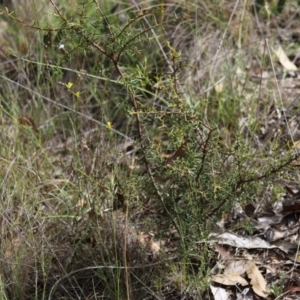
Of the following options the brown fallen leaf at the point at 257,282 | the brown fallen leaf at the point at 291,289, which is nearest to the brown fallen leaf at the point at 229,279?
the brown fallen leaf at the point at 257,282

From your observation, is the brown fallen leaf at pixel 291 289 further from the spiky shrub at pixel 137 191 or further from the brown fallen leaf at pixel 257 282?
the spiky shrub at pixel 137 191

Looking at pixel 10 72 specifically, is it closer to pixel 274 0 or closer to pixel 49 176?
pixel 49 176

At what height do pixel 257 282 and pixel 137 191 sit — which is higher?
pixel 137 191

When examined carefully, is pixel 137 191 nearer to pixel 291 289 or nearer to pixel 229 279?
pixel 229 279

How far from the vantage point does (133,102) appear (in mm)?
2412

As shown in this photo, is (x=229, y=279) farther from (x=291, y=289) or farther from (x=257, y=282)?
(x=291, y=289)

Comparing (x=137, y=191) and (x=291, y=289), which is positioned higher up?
(x=137, y=191)

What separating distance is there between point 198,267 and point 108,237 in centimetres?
37

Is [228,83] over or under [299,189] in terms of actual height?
over

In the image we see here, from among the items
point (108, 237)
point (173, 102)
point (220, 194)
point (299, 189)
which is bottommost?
point (299, 189)

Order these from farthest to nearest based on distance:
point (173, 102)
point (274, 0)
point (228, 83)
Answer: point (274, 0), point (228, 83), point (173, 102)

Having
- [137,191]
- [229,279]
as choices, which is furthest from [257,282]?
[137,191]

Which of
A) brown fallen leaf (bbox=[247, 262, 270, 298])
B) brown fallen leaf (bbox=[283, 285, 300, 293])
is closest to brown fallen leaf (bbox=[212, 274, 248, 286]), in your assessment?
brown fallen leaf (bbox=[247, 262, 270, 298])

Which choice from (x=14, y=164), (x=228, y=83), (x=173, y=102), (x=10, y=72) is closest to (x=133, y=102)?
(x=173, y=102)
